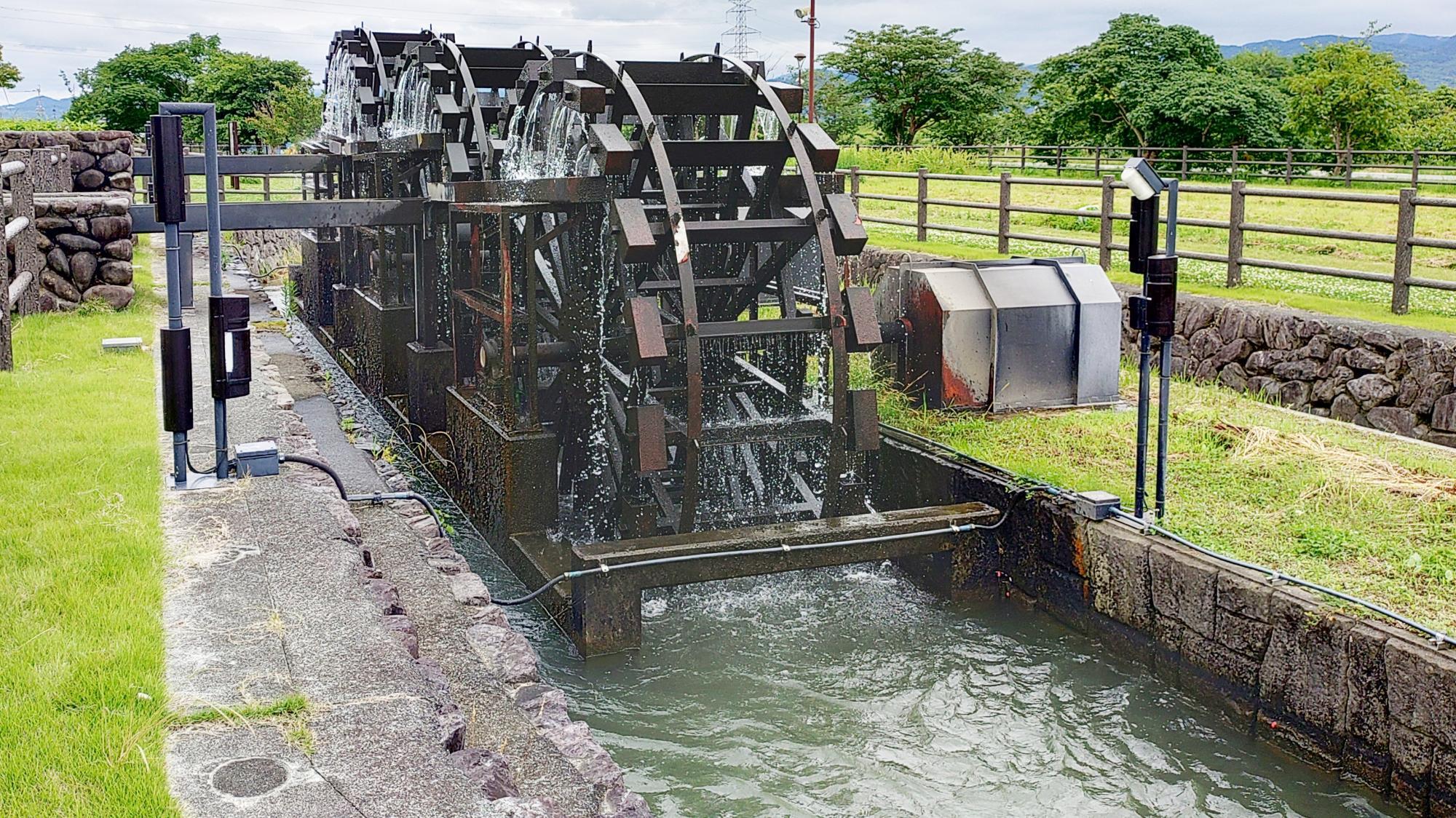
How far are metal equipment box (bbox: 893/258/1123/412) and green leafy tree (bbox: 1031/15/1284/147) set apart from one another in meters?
26.3

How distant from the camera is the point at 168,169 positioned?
4.72 metres

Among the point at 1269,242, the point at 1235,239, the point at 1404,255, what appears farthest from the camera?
the point at 1269,242

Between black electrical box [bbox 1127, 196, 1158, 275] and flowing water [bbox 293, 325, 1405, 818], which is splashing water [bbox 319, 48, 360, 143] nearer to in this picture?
flowing water [bbox 293, 325, 1405, 818]

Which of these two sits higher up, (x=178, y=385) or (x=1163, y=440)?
(x=178, y=385)

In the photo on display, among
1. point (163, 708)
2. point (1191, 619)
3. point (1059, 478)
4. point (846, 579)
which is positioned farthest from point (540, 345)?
point (163, 708)

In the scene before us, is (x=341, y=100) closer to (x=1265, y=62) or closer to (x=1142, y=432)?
(x=1142, y=432)

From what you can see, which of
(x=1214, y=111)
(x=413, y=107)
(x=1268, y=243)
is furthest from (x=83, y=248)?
(x=1214, y=111)

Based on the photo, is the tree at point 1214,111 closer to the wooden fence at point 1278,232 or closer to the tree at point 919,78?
the tree at point 919,78

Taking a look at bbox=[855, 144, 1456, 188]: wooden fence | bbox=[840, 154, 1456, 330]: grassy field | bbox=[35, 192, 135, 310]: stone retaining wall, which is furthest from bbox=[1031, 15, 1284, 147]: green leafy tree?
bbox=[35, 192, 135, 310]: stone retaining wall

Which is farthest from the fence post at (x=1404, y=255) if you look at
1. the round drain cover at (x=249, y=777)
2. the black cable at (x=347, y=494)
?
the round drain cover at (x=249, y=777)

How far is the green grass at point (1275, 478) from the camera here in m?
5.29

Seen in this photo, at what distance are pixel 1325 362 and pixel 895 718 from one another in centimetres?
522

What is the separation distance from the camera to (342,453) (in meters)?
8.65

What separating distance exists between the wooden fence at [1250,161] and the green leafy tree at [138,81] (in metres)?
30.6
